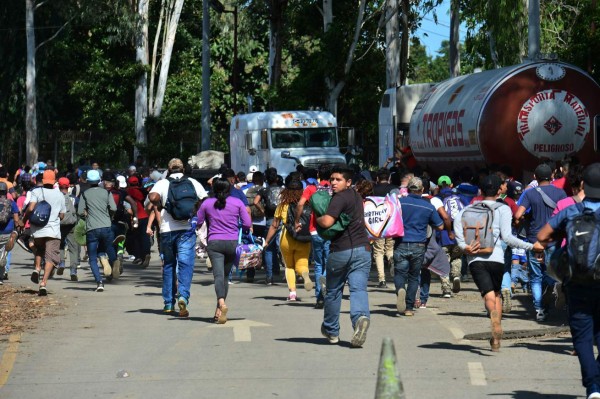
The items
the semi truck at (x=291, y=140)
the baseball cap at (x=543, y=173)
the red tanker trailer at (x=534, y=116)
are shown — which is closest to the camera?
the baseball cap at (x=543, y=173)

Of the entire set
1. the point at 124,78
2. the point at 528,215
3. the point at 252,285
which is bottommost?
the point at 252,285

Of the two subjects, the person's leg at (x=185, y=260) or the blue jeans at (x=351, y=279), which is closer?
the blue jeans at (x=351, y=279)

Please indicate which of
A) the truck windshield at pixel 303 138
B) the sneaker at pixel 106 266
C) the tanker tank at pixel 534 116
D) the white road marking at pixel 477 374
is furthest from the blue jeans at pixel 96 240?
the truck windshield at pixel 303 138

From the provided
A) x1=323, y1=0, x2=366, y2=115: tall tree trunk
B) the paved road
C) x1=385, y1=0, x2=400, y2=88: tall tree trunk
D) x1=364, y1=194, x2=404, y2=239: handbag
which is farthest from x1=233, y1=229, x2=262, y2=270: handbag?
x1=323, y1=0, x2=366, y2=115: tall tree trunk

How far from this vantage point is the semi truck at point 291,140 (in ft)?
120

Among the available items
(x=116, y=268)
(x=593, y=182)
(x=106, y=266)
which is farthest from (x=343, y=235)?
(x=116, y=268)

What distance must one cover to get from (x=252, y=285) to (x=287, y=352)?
8218mm

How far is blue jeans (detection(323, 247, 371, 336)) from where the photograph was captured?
1255 cm

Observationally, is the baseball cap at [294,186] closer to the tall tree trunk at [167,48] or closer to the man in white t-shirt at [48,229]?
the man in white t-shirt at [48,229]

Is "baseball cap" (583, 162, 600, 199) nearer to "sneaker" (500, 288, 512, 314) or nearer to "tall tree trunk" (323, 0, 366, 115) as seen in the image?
"sneaker" (500, 288, 512, 314)

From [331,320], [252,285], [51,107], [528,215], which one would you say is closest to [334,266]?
[331,320]

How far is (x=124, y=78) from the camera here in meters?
56.5

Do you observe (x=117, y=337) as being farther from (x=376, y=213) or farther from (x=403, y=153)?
(x=403, y=153)

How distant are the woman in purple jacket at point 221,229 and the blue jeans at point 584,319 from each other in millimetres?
6114
